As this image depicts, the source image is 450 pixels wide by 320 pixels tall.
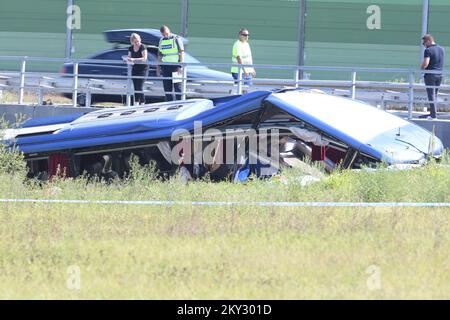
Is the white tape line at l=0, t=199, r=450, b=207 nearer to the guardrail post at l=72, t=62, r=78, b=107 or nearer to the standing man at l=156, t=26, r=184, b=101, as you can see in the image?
the standing man at l=156, t=26, r=184, b=101

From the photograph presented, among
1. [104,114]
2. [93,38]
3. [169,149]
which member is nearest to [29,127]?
[104,114]

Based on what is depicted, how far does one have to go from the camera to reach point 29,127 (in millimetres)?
13711

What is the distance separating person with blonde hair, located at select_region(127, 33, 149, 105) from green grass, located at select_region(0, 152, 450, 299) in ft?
27.1

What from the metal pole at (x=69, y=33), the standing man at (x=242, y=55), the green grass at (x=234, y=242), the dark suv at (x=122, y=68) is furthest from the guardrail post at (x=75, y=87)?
the metal pole at (x=69, y=33)

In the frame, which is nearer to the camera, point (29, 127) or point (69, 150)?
point (69, 150)

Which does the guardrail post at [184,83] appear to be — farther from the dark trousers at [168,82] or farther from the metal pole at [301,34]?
the metal pole at [301,34]

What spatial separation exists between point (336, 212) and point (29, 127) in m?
5.75

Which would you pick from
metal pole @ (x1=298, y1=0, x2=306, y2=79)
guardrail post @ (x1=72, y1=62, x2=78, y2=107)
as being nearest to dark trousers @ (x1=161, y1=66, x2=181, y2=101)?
guardrail post @ (x1=72, y1=62, x2=78, y2=107)

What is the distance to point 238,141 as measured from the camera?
1172 centimetres

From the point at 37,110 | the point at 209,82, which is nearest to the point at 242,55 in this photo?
the point at 209,82

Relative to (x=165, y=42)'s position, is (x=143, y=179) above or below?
below

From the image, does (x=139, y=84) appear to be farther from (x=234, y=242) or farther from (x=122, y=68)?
(x=234, y=242)
